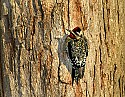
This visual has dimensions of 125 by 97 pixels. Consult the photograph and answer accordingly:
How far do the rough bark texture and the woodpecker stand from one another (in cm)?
3

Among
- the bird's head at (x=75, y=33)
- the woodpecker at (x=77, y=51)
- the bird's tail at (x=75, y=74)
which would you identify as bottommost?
the bird's tail at (x=75, y=74)

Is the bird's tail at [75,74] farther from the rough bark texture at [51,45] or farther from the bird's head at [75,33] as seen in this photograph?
the bird's head at [75,33]

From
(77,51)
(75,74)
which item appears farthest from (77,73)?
(77,51)

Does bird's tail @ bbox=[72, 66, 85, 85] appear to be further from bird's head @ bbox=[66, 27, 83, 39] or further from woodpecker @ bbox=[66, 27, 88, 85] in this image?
bird's head @ bbox=[66, 27, 83, 39]

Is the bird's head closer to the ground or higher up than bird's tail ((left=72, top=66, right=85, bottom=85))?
higher up

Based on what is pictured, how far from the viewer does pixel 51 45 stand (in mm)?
2268

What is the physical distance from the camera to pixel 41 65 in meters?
2.29

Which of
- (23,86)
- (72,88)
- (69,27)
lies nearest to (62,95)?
(72,88)

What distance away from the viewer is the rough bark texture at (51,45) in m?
2.26

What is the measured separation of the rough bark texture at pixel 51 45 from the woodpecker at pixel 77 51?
0.03m

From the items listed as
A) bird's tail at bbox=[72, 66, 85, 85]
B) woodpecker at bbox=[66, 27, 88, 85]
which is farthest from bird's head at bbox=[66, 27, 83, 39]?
bird's tail at bbox=[72, 66, 85, 85]

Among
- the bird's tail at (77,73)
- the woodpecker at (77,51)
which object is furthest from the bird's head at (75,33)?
the bird's tail at (77,73)

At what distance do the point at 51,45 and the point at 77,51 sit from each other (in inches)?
6.5

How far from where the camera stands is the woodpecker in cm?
227
